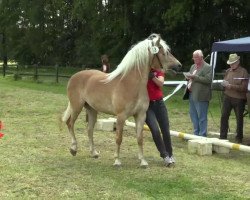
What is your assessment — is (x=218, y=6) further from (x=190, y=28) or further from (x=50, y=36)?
(x=50, y=36)

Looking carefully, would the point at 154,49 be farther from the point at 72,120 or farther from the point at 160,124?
the point at 72,120

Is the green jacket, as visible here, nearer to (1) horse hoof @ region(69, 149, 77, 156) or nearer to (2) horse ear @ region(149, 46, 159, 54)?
(2) horse ear @ region(149, 46, 159, 54)

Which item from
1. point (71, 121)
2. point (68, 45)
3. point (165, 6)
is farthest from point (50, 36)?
point (71, 121)

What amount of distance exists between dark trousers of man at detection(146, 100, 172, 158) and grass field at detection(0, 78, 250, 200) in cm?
28

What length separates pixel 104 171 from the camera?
6734mm

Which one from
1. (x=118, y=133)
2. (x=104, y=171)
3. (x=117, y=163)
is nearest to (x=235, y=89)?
(x=118, y=133)

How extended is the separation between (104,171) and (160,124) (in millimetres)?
1155

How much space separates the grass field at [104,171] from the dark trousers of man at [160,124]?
28cm

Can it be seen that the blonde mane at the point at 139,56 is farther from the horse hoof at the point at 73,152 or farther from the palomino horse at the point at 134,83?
the horse hoof at the point at 73,152

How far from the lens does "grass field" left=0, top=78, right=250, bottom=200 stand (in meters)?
5.64

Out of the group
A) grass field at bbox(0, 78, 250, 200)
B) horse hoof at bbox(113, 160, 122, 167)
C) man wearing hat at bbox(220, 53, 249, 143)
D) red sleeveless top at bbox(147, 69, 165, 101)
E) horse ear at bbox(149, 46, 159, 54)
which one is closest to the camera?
grass field at bbox(0, 78, 250, 200)

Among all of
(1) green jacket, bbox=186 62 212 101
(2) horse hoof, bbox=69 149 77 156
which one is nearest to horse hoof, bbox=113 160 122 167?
(2) horse hoof, bbox=69 149 77 156

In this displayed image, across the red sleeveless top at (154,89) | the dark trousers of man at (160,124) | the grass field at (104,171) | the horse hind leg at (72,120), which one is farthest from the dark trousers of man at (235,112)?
the horse hind leg at (72,120)

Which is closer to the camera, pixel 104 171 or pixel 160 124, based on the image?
pixel 104 171
